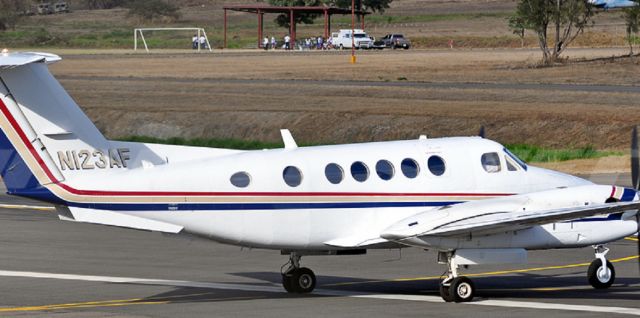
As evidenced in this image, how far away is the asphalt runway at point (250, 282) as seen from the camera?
21.0 metres

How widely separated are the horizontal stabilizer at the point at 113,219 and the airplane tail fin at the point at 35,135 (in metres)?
0.49

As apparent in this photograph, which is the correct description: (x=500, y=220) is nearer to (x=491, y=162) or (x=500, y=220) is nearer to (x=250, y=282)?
(x=491, y=162)

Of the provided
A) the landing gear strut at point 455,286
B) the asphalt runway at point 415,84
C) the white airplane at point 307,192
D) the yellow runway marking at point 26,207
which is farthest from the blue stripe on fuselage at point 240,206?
the asphalt runway at point 415,84

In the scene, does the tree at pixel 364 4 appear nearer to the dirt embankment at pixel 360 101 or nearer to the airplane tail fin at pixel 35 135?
the dirt embankment at pixel 360 101

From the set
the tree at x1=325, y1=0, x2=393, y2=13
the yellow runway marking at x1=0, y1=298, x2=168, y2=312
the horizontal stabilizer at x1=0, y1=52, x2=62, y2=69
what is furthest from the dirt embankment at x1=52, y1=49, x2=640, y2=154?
the tree at x1=325, y1=0, x2=393, y2=13

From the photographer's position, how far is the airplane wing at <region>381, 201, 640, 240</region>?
2056cm

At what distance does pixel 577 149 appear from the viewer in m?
53.3

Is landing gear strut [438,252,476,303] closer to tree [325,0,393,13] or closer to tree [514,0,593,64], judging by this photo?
tree [514,0,593,64]

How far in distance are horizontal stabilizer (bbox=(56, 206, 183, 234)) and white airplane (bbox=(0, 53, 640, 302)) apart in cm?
2

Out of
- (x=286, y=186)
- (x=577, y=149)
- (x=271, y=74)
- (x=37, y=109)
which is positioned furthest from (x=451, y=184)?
(x=271, y=74)

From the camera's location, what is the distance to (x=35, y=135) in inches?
812

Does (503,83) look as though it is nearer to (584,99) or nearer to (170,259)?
(584,99)


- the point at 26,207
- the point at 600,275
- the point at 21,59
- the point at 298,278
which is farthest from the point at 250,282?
the point at 26,207

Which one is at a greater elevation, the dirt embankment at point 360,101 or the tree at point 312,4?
the dirt embankment at point 360,101
